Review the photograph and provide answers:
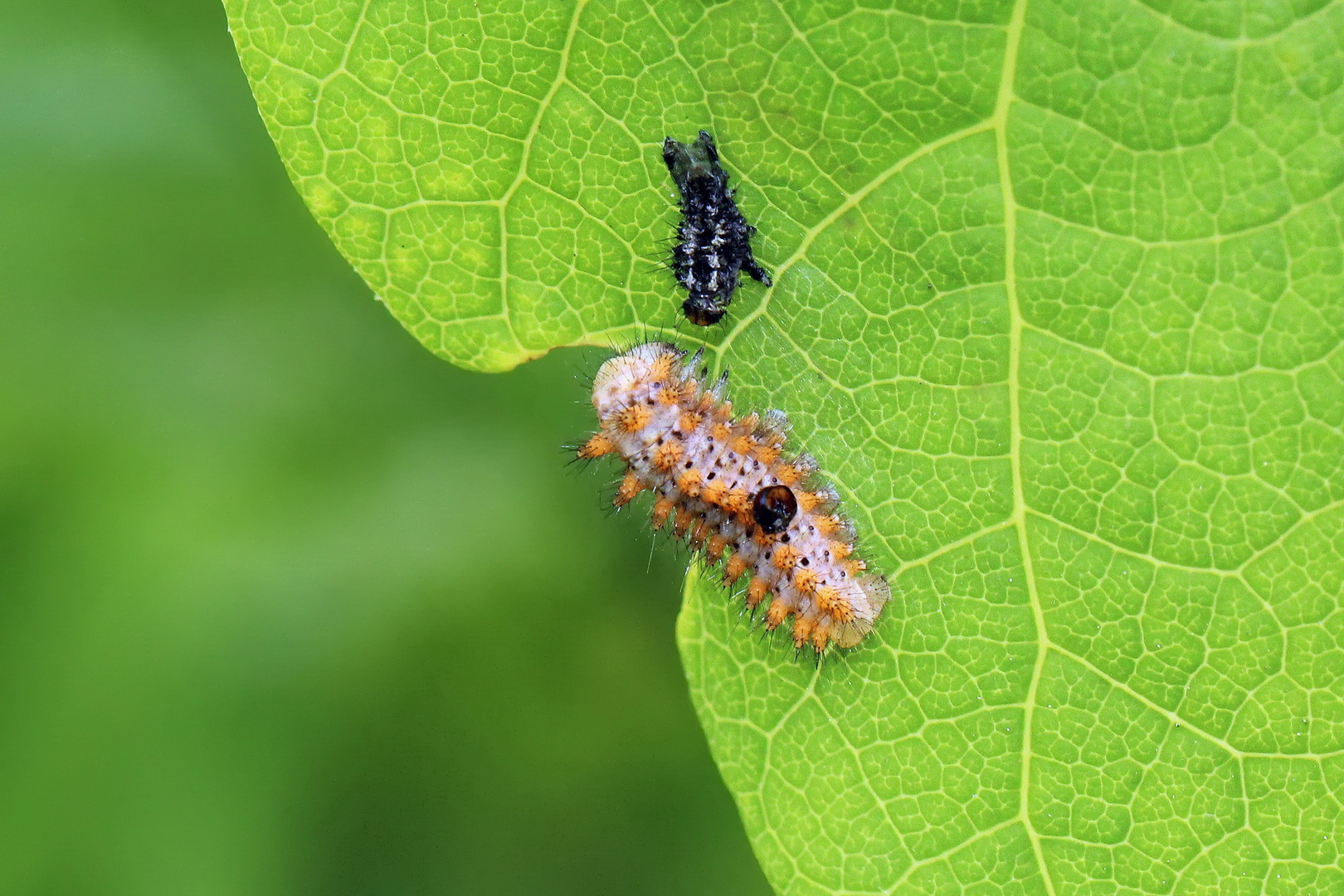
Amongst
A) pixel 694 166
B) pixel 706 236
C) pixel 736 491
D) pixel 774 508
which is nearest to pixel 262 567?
pixel 736 491

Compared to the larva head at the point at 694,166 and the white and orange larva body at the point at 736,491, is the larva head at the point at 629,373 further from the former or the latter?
the larva head at the point at 694,166

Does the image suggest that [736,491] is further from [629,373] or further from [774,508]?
[629,373]

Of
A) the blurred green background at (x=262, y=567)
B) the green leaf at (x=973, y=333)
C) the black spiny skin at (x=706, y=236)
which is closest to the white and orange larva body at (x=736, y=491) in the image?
the green leaf at (x=973, y=333)

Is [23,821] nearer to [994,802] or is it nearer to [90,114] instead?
[90,114]

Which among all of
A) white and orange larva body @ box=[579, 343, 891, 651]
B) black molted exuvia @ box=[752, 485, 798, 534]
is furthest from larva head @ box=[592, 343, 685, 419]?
black molted exuvia @ box=[752, 485, 798, 534]

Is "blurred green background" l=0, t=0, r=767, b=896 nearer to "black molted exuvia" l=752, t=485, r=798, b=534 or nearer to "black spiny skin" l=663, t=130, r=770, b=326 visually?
"black molted exuvia" l=752, t=485, r=798, b=534

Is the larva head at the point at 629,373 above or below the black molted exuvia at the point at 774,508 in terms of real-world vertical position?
above

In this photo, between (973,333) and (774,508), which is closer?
(973,333)
